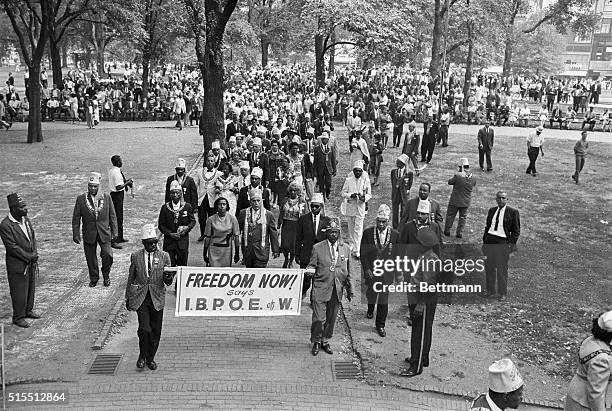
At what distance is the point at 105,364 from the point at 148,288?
4.09 ft

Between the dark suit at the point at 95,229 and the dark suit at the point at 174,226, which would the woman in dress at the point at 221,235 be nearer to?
the dark suit at the point at 174,226

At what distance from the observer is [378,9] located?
119ft

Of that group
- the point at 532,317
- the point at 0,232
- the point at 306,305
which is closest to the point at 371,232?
the point at 306,305

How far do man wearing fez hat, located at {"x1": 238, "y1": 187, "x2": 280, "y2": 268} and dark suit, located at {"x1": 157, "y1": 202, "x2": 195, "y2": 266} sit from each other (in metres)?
0.87

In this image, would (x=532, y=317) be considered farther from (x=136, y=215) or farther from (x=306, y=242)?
(x=136, y=215)

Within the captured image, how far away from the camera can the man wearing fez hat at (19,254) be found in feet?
29.4

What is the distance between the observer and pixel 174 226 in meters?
10.2

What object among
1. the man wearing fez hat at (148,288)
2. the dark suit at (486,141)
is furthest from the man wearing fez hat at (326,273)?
the dark suit at (486,141)

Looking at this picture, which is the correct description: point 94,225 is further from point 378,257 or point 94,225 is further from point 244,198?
point 378,257

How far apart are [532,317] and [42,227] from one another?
1019 centimetres

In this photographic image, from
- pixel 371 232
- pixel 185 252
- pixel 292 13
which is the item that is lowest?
pixel 185 252

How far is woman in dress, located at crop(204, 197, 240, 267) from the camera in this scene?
384 inches

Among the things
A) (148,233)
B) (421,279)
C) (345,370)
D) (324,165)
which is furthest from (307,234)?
(324,165)

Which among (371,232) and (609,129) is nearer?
(371,232)
